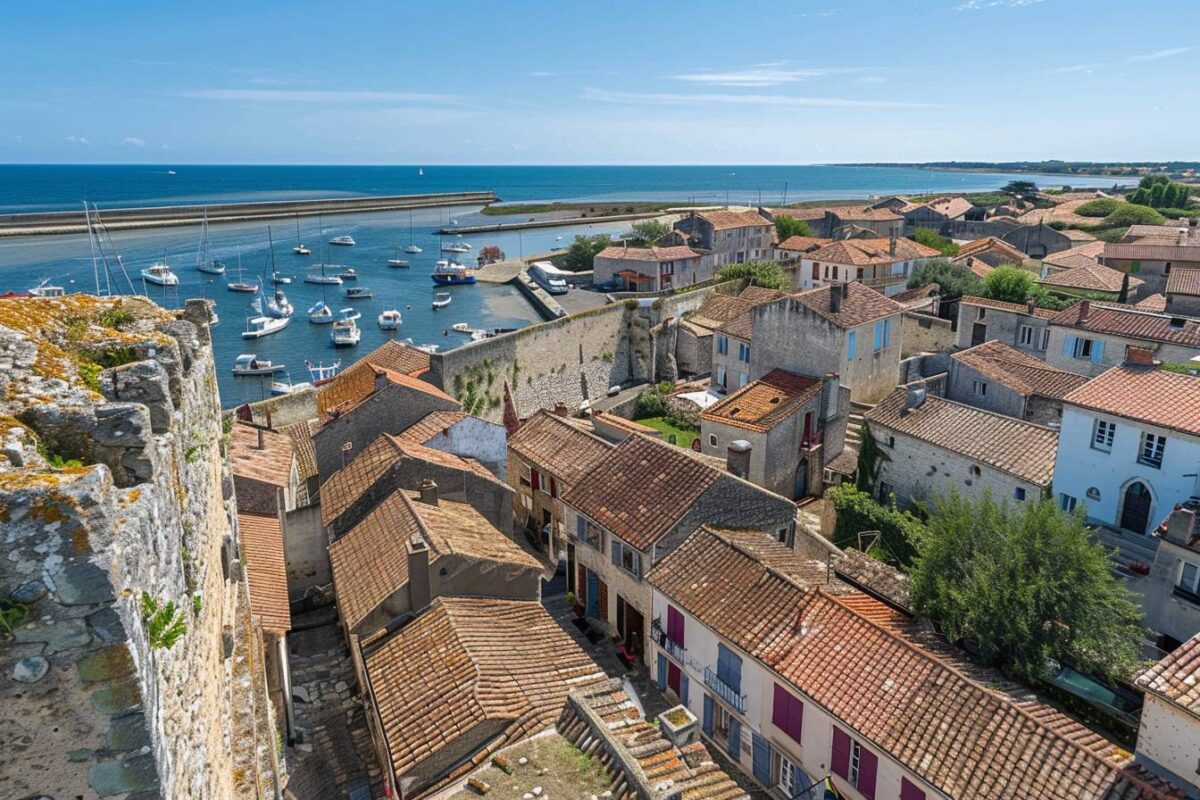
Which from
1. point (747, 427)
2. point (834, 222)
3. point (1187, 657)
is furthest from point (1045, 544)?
point (834, 222)

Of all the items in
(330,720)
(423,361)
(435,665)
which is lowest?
(330,720)

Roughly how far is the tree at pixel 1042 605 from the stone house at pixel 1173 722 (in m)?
3.73

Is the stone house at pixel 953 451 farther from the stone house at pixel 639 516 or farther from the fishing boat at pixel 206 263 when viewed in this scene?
the fishing boat at pixel 206 263

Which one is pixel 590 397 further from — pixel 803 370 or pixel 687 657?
pixel 687 657

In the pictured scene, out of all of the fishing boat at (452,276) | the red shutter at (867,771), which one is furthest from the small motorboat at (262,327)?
the red shutter at (867,771)

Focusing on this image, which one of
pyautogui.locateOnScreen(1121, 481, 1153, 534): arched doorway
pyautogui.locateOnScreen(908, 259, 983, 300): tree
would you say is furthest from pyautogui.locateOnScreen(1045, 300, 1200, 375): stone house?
pyautogui.locateOnScreen(908, 259, 983, 300): tree

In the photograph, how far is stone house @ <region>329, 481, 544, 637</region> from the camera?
61.4ft

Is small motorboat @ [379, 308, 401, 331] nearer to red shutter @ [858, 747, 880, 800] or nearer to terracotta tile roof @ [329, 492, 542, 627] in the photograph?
terracotta tile roof @ [329, 492, 542, 627]

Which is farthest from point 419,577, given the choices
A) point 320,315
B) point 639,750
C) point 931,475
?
point 320,315

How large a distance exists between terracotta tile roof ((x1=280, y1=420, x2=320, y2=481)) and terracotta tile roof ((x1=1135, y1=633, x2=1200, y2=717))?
2221 cm

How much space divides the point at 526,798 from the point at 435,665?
4764 mm

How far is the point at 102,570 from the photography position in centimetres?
412

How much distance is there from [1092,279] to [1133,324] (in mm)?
17107

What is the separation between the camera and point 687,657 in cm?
1988
